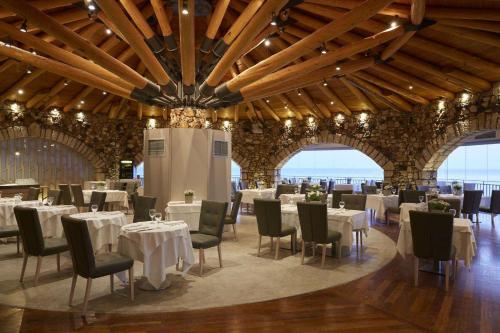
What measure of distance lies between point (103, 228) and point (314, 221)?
295 cm

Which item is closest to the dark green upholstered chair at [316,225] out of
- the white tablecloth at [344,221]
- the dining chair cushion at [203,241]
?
the white tablecloth at [344,221]

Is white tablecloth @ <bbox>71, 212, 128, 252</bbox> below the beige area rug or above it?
above

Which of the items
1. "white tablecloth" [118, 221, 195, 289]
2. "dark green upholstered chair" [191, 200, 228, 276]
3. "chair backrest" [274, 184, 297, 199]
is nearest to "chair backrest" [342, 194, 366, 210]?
"dark green upholstered chair" [191, 200, 228, 276]

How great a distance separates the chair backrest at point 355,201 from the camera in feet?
21.8

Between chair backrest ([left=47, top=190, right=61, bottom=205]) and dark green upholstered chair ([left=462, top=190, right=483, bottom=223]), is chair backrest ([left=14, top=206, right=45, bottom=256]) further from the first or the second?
dark green upholstered chair ([left=462, top=190, right=483, bottom=223])

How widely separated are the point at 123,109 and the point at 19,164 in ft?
12.8

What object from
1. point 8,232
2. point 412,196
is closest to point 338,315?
point 8,232

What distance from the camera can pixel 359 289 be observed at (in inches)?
176

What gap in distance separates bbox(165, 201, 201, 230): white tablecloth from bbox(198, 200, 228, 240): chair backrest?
53.0 inches

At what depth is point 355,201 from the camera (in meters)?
6.71

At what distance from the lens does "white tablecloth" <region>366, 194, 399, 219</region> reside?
889cm

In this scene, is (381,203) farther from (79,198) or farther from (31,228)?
(79,198)

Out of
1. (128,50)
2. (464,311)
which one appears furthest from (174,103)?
(464,311)

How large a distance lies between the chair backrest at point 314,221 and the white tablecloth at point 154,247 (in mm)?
1934
